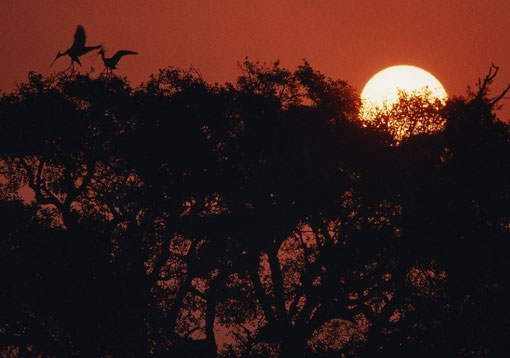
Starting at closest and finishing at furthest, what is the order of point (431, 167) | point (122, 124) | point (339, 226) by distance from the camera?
point (431, 167)
point (339, 226)
point (122, 124)

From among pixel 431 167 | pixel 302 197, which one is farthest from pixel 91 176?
pixel 431 167

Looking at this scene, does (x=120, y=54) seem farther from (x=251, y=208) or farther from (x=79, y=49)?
(x=251, y=208)

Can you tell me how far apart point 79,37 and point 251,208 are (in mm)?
11773

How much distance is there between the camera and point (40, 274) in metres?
32.3

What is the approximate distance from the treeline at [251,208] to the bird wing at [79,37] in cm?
768

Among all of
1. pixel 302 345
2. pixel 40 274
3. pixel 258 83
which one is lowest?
pixel 302 345

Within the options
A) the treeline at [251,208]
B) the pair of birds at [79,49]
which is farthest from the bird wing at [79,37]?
the treeline at [251,208]

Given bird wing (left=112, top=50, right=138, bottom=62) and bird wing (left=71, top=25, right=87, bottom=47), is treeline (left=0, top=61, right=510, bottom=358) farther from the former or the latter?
bird wing (left=71, top=25, right=87, bottom=47)

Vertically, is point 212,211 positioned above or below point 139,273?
above

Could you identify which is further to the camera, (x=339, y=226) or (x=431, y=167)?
(x=339, y=226)

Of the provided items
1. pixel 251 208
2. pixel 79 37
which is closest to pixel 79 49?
→ pixel 79 37

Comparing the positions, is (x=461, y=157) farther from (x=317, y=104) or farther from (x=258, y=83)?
(x=258, y=83)

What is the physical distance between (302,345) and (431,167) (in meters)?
9.89

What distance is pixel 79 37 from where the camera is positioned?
76.0 feet
